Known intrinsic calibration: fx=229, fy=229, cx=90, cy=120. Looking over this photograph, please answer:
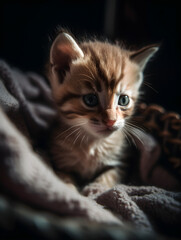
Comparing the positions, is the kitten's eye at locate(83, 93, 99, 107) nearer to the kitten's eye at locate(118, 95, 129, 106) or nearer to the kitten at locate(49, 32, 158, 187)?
the kitten at locate(49, 32, 158, 187)

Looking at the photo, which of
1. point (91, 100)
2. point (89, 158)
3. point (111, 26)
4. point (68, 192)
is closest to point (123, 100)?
point (91, 100)

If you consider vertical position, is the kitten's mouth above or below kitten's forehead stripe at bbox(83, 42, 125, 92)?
below

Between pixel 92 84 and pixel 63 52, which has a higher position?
pixel 63 52

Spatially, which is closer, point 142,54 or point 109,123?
point 109,123

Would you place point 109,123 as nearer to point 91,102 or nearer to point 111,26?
point 91,102

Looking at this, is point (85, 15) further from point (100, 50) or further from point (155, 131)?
point (155, 131)

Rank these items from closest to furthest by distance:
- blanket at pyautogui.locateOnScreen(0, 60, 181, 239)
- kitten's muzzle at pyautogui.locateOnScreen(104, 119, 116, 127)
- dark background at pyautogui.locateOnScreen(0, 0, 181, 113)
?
blanket at pyautogui.locateOnScreen(0, 60, 181, 239) → kitten's muzzle at pyautogui.locateOnScreen(104, 119, 116, 127) → dark background at pyautogui.locateOnScreen(0, 0, 181, 113)

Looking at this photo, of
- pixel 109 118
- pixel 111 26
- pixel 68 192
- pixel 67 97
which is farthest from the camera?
pixel 111 26

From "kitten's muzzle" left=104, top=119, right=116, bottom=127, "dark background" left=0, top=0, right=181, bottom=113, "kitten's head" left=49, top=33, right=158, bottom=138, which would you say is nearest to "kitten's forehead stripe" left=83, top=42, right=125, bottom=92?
"kitten's head" left=49, top=33, right=158, bottom=138
